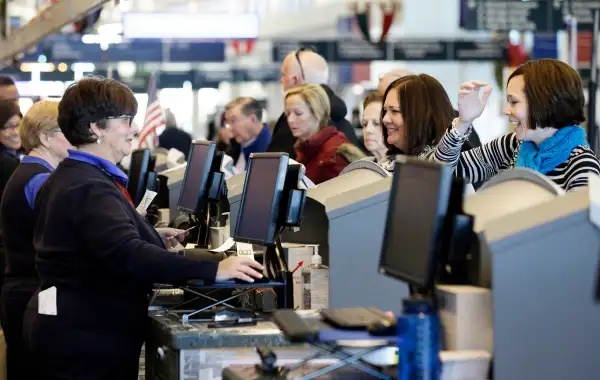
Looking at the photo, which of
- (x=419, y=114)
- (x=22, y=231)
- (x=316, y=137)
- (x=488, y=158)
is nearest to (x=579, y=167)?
(x=488, y=158)

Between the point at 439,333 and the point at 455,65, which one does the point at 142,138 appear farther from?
the point at 455,65

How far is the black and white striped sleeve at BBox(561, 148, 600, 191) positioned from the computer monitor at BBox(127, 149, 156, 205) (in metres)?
3.94

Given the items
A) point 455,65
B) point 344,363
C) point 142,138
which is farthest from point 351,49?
point 344,363

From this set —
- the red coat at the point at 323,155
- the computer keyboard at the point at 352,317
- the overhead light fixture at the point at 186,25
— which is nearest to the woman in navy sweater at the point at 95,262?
the computer keyboard at the point at 352,317

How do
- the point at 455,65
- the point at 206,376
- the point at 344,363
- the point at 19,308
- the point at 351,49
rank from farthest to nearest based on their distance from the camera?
1. the point at 455,65
2. the point at 351,49
3. the point at 19,308
4. the point at 206,376
5. the point at 344,363

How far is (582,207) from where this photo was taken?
116 inches

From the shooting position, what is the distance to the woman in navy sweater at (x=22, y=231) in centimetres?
524

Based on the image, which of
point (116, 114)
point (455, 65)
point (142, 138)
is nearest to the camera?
point (116, 114)

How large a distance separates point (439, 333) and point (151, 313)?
172cm

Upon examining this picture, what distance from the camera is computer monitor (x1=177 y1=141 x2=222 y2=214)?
559cm

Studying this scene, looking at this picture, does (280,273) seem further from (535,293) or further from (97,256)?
(535,293)

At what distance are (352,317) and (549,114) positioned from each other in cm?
136

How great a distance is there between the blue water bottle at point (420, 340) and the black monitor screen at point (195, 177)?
8.90ft

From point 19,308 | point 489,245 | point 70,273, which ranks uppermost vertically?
point 489,245
